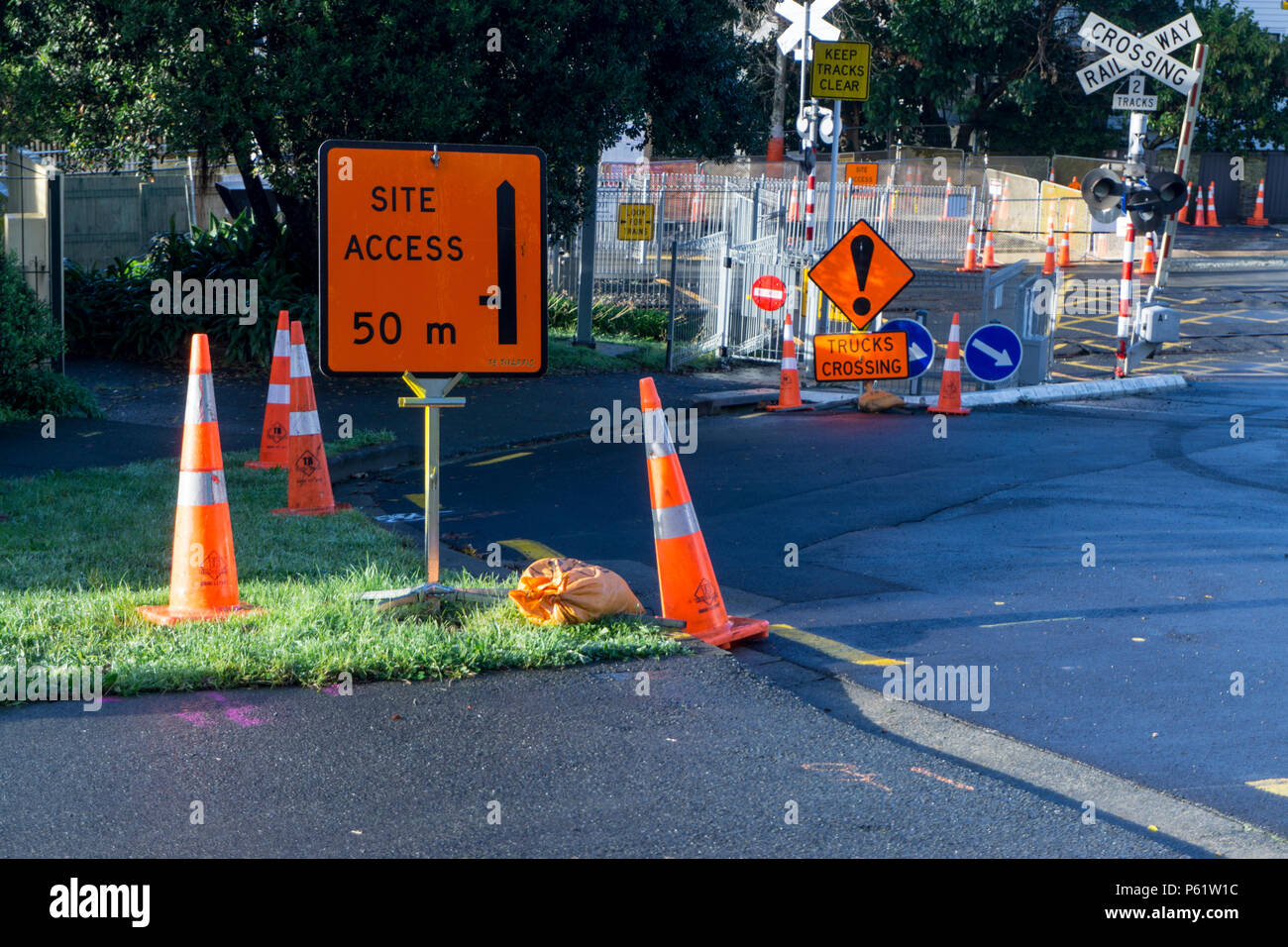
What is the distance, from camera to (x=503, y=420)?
43.8 ft

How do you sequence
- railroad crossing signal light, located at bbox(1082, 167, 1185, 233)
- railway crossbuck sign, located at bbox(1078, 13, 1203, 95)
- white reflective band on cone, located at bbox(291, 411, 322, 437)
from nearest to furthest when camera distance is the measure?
white reflective band on cone, located at bbox(291, 411, 322, 437) < railway crossbuck sign, located at bbox(1078, 13, 1203, 95) < railroad crossing signal light, located at bbox(1082, 167, 1185, 233)

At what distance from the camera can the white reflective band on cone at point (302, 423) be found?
8469mm

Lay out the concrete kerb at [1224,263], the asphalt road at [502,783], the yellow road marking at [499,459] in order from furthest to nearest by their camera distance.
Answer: the concrete kerb at [1224,263], the yellow road marking at [499,459], the asphalt road at [502,783]

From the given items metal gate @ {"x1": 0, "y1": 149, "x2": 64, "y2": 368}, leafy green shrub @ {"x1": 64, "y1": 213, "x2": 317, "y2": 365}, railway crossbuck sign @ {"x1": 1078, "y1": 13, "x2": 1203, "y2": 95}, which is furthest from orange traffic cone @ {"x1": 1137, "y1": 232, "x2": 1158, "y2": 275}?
metal gate @ {"x1": 0, "y1": 149, "x2": 64, "y2": 368}

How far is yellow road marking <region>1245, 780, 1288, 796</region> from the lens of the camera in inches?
179

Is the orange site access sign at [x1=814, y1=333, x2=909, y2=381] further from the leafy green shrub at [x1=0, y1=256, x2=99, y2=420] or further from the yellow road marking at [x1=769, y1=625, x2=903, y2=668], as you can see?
the yellow road marking at [x1=769, y1=625, x2=903, y2=668]

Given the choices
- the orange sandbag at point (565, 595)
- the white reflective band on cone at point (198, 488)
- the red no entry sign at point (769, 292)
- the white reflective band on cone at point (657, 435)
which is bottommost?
the orange sandbag at point (565, 595)

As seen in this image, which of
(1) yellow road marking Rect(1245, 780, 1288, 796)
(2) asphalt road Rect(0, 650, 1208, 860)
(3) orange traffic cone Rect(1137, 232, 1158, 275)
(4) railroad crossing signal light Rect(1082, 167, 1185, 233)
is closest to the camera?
(2) asphalt road Rect(0, 650, 1208, 860)

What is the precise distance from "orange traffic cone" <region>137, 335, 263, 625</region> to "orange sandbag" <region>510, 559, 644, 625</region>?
1.19 m

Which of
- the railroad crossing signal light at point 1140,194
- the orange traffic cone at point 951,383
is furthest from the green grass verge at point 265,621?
the railroad crossing signal light at point 1140,194

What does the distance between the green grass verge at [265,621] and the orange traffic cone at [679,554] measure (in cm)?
30

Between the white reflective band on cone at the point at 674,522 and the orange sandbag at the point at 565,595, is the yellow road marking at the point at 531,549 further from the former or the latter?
the orange sandbag at the point at 565,595
